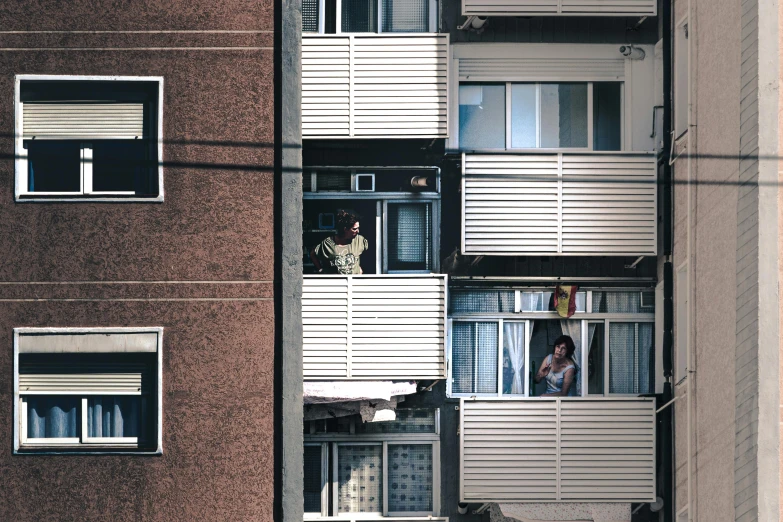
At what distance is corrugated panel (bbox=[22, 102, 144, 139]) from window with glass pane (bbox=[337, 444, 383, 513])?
6347mm

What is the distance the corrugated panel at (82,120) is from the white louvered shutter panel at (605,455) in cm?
764

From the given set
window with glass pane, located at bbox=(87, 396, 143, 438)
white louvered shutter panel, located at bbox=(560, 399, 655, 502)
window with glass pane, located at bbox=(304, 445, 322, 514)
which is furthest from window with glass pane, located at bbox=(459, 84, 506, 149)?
window with glass pane, located at bbox=(87, 396, 143, 438)

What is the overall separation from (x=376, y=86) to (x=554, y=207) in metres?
3.21

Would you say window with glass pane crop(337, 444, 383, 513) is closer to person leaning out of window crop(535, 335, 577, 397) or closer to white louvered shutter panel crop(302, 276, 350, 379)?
white louvered shutter panel crop(302, 276, 350, 379)

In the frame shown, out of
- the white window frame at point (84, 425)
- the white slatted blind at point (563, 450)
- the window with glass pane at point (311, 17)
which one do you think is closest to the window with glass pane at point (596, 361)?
the white slatted blind at point (563, 450)

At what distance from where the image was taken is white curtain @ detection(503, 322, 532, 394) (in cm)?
1856

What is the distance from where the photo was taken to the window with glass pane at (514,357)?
60.9ft

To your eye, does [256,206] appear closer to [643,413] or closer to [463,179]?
[463,179]

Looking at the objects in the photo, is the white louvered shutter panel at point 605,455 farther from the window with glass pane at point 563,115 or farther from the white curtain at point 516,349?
the window with glass pane at point 563,115

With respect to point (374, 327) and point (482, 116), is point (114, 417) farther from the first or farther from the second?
point (482, 116)

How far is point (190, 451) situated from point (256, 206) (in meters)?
2.99

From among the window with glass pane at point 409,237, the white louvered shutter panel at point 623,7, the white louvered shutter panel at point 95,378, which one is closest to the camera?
the white louvered shutter panel at point 95,378

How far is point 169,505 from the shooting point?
1409cm

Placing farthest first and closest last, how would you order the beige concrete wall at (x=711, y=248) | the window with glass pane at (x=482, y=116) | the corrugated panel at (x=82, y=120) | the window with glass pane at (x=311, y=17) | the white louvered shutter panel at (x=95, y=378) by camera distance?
the window with glass pane at (x=482, y=116), the window with glass pane at (x=311, y=17), the beige concrete wall at (x=711, y=248), the corrugated panel at (x=82, y=120), the white louvered shutter panel at (x=95, y=378)
